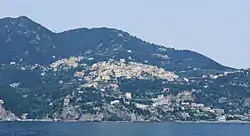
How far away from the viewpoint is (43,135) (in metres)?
126

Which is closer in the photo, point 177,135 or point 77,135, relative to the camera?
point 77,135

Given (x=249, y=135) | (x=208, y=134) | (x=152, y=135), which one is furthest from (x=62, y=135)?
(x=249, y=135)

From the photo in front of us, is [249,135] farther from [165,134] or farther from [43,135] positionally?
[43,135]

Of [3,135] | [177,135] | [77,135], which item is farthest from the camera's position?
[177,135]

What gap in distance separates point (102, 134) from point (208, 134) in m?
31.8

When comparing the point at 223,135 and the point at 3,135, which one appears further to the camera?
the point at 223,135

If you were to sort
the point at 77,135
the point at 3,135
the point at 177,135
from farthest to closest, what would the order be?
the point at 177,135
the point at 77,135
the point at 3,135

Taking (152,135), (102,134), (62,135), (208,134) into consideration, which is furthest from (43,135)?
(208,134)

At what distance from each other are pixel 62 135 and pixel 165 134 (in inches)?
1205

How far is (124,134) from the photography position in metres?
134

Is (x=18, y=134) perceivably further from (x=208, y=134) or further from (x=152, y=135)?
(x=208, y=134)

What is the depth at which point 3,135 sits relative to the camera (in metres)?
122

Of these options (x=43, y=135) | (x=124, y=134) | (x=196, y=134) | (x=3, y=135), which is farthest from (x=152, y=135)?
(x=3, y=135)

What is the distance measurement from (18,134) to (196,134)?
5098 cm
